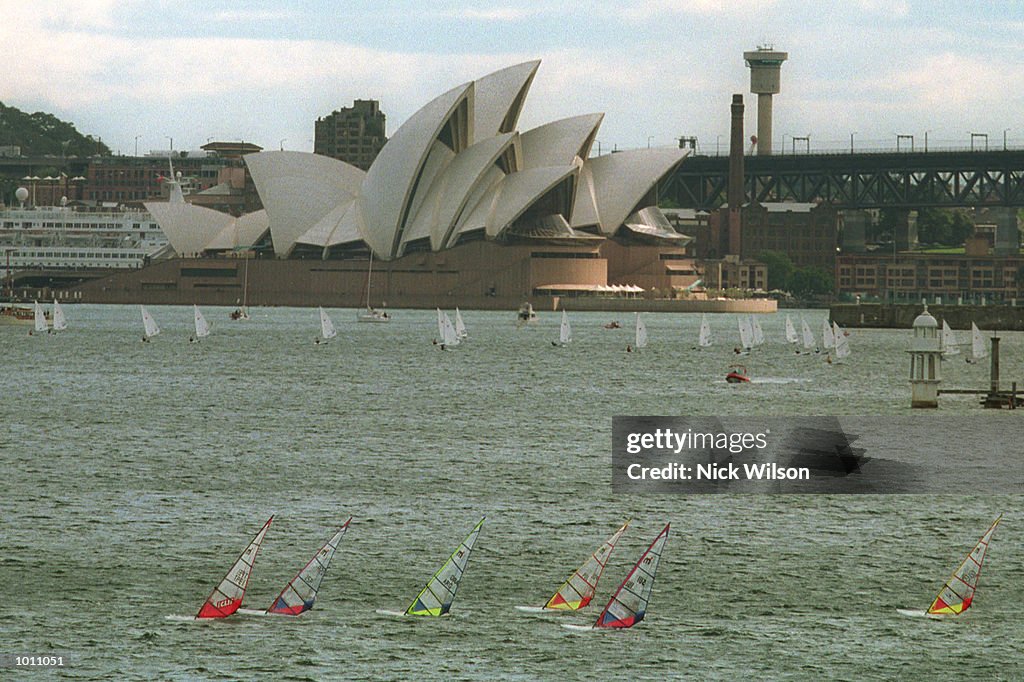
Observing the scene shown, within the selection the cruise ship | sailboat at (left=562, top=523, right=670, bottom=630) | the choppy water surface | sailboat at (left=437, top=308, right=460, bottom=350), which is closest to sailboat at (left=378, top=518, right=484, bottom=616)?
the choppy water surface

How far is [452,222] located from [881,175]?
2175 inches

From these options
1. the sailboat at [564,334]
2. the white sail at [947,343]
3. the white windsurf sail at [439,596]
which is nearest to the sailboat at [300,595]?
the white windsurf sail at [439,596]

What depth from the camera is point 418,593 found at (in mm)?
19625

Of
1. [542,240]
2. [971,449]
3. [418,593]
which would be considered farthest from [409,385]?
[542,240]

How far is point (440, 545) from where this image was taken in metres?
22.8

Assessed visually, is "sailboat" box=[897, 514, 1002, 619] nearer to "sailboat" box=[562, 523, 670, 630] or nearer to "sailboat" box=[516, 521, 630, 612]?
"sailboat" box=[562, 523, 670, 630]

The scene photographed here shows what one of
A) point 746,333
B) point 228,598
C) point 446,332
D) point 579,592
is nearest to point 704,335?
point 746,333

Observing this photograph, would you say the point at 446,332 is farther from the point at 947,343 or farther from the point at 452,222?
the point at 452,222

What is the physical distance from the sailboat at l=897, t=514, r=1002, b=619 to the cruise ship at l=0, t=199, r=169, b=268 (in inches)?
6866

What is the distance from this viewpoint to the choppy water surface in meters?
16.9

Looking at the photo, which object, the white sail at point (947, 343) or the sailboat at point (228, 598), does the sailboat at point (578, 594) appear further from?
the white sail at point (947, 343)

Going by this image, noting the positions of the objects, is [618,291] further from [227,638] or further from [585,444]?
[227,638]

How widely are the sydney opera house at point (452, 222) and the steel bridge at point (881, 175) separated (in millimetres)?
18459

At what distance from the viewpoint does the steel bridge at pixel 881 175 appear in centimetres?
18012
